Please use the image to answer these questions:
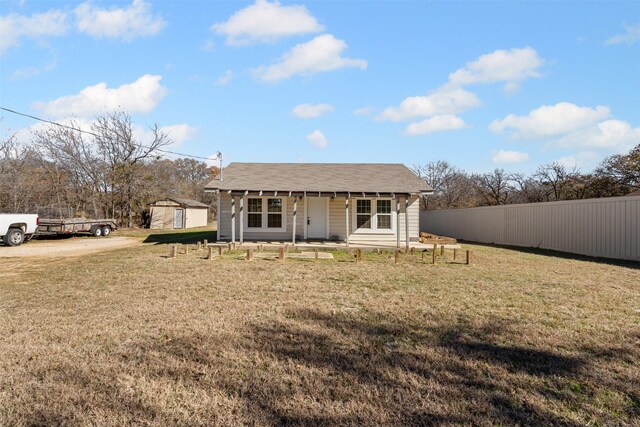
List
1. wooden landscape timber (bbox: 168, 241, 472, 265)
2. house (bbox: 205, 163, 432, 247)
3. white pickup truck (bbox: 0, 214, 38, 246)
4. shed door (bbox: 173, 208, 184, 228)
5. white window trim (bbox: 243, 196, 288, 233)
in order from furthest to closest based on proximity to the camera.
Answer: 1. shed door (bbox: 173, 208, 184, 228)
2. white window trim (bbox: 243, 196, 288, 233)
3. house (bbox: 205, 163, 432, 247)
4. white pickup truck (bbox: 0, 214, 38, 246)
5. wooden landscape timber (bbox: 168, 241, 472, 265)

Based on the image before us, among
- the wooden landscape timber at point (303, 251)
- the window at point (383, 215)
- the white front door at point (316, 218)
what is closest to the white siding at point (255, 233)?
the white front door at point (316, 218)

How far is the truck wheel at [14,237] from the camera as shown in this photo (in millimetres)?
15492

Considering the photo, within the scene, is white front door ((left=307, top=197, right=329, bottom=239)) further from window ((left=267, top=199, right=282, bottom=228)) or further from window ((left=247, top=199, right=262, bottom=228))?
window ((left=247, top=199, right=262, bottom=228))

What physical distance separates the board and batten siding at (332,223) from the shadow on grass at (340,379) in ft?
38.0

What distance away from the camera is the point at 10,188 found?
71.1ft

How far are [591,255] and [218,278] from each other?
12.4m

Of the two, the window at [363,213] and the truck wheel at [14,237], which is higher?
the window at [363,213]

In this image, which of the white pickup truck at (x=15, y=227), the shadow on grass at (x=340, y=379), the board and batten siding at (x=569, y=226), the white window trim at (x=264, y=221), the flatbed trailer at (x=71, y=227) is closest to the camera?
the shadow on grass at (x=340, y=379)

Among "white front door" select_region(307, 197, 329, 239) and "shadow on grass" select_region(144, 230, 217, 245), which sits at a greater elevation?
"white front door" select_region(307, 197, 329, 239)

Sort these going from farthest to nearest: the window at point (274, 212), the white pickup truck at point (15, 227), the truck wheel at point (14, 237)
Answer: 1. the window at point (274, 212)
2. the truck wheel at point (14, 237)
3. the white pickup truck at point (15, 227)

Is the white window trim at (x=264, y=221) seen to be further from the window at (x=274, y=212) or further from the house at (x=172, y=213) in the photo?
the house at (x=172, y=213)

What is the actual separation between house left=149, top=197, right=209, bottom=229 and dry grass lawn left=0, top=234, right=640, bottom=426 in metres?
23.3

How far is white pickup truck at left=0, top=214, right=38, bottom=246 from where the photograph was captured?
15.3 meters

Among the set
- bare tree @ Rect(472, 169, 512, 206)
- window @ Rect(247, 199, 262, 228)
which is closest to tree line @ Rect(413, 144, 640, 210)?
bare tree @ Rect(472, 169, 512, 206)
